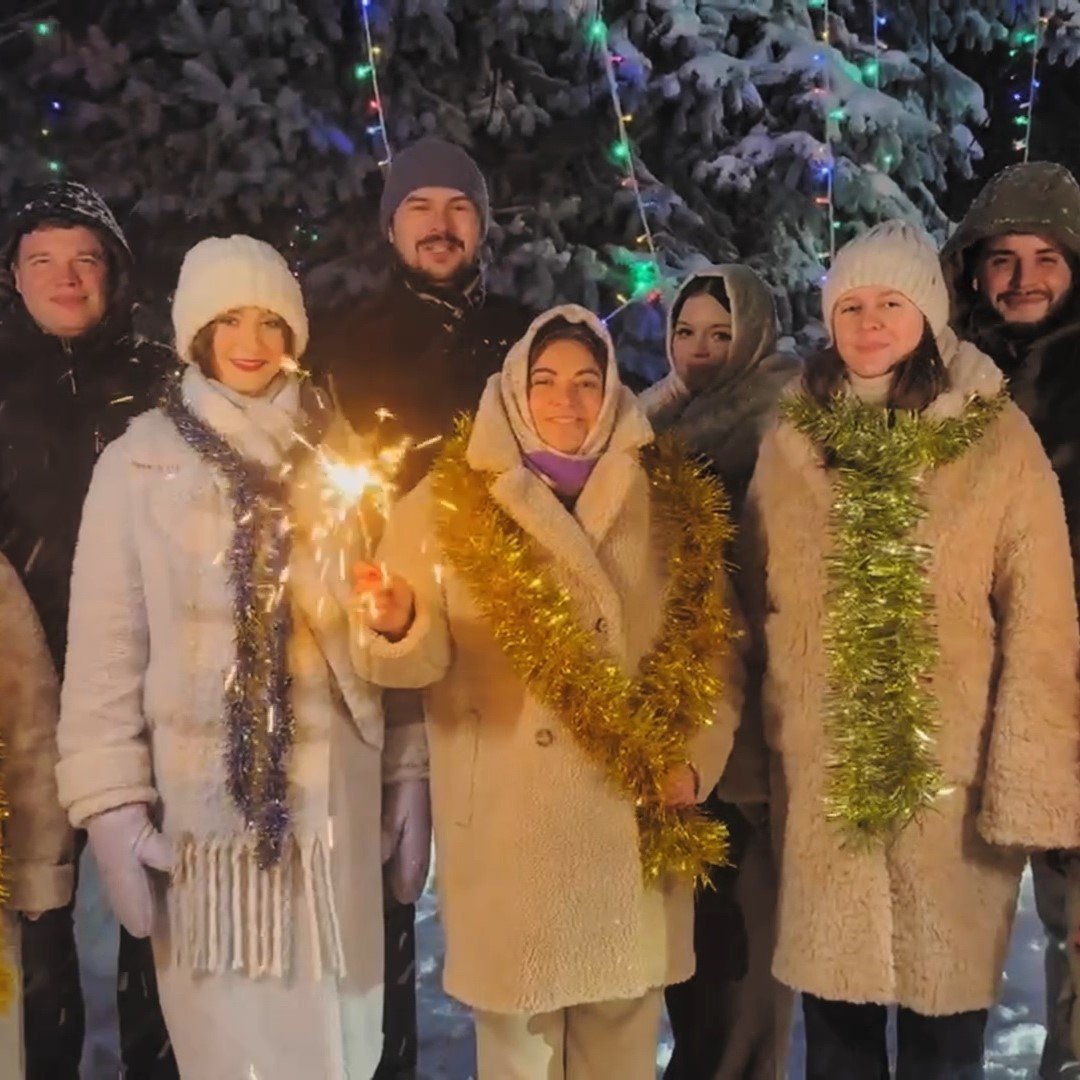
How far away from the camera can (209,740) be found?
2385mm

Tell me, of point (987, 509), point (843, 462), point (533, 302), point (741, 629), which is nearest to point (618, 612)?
point (741, 629)

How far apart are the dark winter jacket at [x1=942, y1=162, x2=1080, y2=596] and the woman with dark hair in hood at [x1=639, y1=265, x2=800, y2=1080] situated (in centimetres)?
48

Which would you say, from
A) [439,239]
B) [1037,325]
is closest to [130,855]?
[439,239]

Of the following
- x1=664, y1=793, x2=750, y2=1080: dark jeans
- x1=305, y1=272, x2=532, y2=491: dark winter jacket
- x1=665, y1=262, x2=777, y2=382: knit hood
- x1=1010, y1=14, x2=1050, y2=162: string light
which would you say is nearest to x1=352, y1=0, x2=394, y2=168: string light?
x1=305, y1=272, x2=532, y2=491: dark winter jacket

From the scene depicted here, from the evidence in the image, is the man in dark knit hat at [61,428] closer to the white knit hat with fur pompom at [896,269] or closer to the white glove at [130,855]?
the white glove at [130,855]

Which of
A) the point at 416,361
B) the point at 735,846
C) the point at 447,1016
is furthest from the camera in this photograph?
the point at 447,1016

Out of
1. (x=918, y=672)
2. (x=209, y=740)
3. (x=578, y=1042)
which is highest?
(x=918, y=672)

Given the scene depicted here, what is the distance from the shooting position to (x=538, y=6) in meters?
4.89

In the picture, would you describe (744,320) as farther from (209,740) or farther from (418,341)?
(209,740)

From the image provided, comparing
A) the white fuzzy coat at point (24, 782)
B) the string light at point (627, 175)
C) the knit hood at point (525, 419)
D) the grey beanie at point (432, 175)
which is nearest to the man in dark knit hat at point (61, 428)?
the white fuzzy coat at point (24, 782)

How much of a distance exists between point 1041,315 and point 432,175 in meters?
1.50

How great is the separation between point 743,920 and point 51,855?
148 centimetres

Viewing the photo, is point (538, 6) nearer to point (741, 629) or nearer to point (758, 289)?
point (758, 289)

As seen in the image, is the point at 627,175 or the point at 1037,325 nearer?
the point at 1037,325
